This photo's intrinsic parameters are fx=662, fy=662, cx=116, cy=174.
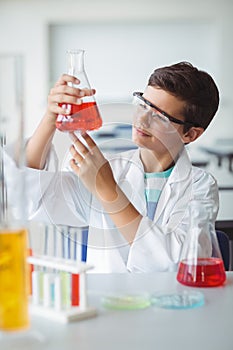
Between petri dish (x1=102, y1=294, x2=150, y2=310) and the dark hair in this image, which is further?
the dark hair

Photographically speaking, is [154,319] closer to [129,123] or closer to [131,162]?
[129,123]

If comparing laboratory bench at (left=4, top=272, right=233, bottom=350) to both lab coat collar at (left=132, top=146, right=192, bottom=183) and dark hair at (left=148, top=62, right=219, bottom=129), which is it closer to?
lab coat collar at (left=132, top=146, right=192, bottom=183)

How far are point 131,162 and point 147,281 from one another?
0.33 m

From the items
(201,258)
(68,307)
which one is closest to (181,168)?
(201,258)

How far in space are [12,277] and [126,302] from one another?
263 millimetres

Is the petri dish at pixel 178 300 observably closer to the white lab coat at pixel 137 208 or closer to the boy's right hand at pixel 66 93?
the white lab coat at pixel 137 208

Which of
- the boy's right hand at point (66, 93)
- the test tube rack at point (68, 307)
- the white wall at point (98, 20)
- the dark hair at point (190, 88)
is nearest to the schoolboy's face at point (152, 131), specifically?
the boy's right hand at point (66, 93)

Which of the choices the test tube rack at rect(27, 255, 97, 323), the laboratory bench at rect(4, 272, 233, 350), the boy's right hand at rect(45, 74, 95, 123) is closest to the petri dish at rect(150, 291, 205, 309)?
the laboratory bench at rect(4, 272, 233, 350)

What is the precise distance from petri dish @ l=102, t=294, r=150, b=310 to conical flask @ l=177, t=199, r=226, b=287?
4.7 inches

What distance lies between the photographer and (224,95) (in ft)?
22.8

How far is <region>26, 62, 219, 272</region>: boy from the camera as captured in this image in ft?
4.15

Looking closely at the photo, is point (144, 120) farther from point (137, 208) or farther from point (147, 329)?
point (147, 329)

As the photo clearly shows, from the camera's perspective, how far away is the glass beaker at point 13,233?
33.5 inches

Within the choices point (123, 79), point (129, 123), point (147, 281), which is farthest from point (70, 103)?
point (123, 79)
